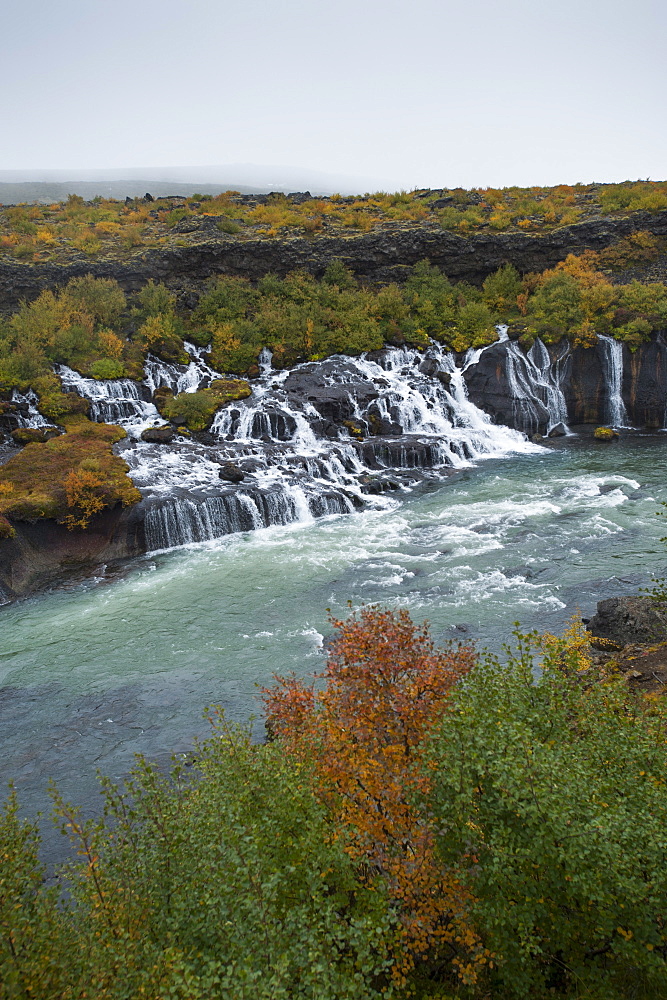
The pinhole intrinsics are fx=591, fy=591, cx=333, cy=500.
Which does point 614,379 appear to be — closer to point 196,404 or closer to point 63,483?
point 196,404

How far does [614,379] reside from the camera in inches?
1807

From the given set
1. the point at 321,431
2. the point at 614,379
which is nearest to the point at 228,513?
the point at 321,431

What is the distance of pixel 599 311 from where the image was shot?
158 ft

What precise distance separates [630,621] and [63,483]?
2642 cm

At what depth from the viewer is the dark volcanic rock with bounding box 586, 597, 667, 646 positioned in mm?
18047

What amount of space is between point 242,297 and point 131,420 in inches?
804

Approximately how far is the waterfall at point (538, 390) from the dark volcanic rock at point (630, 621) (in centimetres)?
2871

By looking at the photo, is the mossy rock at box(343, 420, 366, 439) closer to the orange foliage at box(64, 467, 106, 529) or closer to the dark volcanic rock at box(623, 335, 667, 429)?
the orange foliage at box(64, 467, 106, 529)

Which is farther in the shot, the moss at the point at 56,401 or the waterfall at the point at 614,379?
the waterfall at the point at 614,379

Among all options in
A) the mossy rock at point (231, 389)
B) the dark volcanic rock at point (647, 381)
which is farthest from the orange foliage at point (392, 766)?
the dark volcanic rock at point (647, 381)

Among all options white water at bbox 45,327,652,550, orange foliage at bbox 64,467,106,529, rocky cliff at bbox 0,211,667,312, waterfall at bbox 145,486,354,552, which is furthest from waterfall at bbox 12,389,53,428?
rocky cliff at bbox 0,211,667,312

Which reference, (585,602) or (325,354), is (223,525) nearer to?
(585,602)

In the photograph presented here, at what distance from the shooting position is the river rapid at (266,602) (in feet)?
57.6

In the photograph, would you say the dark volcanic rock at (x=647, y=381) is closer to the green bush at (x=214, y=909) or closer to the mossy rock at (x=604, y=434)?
the mossy rock at (x=604, y=434)
